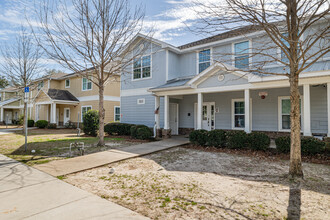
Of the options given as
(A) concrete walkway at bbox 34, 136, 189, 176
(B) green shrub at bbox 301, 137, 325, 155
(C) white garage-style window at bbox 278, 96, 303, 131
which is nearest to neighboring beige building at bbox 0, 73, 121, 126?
(A) concrete walkway at bbox 34, 136, 189, 176

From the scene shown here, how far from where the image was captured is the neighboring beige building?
2108cm

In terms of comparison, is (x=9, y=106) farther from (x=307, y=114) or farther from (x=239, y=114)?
(x=307, y=114)

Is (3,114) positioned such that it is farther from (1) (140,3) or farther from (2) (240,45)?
(2) (240,45)

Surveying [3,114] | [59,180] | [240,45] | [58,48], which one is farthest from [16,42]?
[3,114]

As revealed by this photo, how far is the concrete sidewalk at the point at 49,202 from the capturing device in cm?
334

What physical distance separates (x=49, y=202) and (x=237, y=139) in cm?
756

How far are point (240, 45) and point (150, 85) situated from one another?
676 centimetres

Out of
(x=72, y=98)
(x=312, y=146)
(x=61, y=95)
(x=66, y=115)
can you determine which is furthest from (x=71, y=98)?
(x=312, y=146)

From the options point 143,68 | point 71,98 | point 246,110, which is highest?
point 143,68

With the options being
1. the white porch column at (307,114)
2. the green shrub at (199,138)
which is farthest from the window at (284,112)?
the green shrub at (199,138)

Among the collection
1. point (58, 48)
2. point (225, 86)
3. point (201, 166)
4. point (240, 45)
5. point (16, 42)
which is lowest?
point (201, 166)

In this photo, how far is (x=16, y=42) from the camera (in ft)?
52.2

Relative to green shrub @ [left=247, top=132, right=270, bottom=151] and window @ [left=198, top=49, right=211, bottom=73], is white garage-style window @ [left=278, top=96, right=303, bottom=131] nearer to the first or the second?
green shrub @ [left=247, top=132, right=270, bottom=151]

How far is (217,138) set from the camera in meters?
9.58
